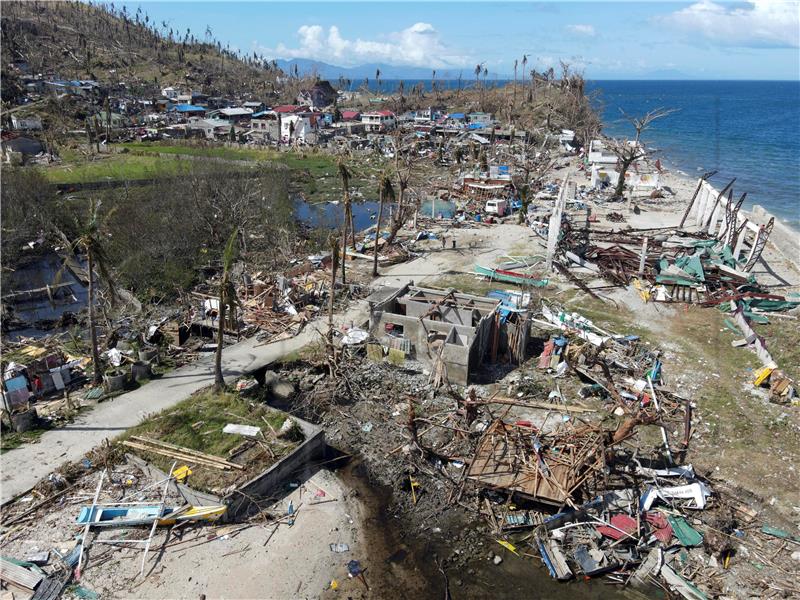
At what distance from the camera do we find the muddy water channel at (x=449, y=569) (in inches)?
455

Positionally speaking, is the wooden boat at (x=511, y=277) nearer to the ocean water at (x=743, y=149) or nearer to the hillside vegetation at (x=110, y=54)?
the ocean water at (x=743, y=149)

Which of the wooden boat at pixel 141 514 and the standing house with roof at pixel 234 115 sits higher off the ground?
the standing house with roof at pixel 234 115

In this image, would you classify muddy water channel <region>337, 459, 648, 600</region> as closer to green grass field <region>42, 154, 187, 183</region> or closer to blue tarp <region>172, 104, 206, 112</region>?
green grass field <region>42, 154, 187, 183</region>

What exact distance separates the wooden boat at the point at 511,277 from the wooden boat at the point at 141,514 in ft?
60.7

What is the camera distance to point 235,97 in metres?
126

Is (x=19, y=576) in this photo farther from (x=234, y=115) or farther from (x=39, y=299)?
(x=234, y=115)

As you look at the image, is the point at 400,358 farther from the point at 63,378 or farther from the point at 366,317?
the point at 63,378

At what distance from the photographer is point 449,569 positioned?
12.1 m

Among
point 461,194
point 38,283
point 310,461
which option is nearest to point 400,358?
point 310,461

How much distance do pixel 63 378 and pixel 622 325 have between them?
21929 mm

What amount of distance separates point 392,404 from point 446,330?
366 centimetres

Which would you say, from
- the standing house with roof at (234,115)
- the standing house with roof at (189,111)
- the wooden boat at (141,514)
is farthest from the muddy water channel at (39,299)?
the standing house with roof at (189,111)

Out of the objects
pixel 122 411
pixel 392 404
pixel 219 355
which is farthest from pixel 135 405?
pixel 392 404

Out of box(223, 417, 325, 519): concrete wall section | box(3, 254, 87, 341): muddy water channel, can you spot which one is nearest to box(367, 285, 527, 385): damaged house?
box(223, 417, 325, 519): concrete wall section
